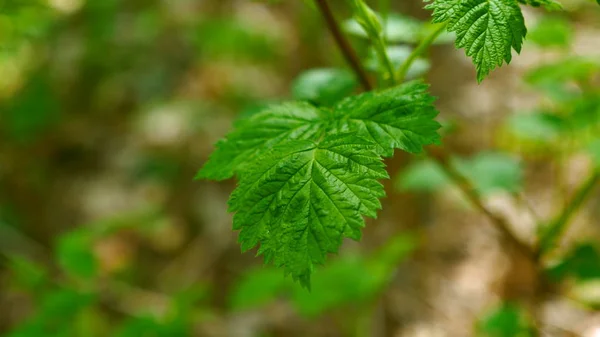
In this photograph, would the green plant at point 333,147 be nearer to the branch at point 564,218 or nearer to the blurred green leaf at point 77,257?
the branch at point 564,218

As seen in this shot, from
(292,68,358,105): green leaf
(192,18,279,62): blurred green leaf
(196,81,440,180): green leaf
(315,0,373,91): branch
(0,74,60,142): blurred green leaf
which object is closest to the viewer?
(196,81,440,180): green leaf

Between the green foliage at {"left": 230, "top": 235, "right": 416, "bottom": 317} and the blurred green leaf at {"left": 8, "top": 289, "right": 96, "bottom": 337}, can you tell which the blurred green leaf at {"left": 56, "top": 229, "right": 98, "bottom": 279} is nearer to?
the blurred green leaf at {"left": 8, "top": 289, "right": 96, "bottom": 337}

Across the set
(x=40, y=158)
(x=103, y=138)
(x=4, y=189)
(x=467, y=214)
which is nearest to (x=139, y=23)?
(x=103, y=138)

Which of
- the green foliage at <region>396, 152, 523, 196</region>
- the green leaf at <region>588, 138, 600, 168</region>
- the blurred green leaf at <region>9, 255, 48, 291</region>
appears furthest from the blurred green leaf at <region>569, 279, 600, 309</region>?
the blurred green leaf at <region>9, 255, 48, 291</region>

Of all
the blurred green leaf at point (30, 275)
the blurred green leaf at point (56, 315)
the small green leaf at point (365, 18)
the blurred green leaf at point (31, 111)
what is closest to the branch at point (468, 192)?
the small green leaf at point (365, 18)

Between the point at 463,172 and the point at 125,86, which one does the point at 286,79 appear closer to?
the point at 125,86

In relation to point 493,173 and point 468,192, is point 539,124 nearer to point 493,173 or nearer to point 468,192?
point 493,173
